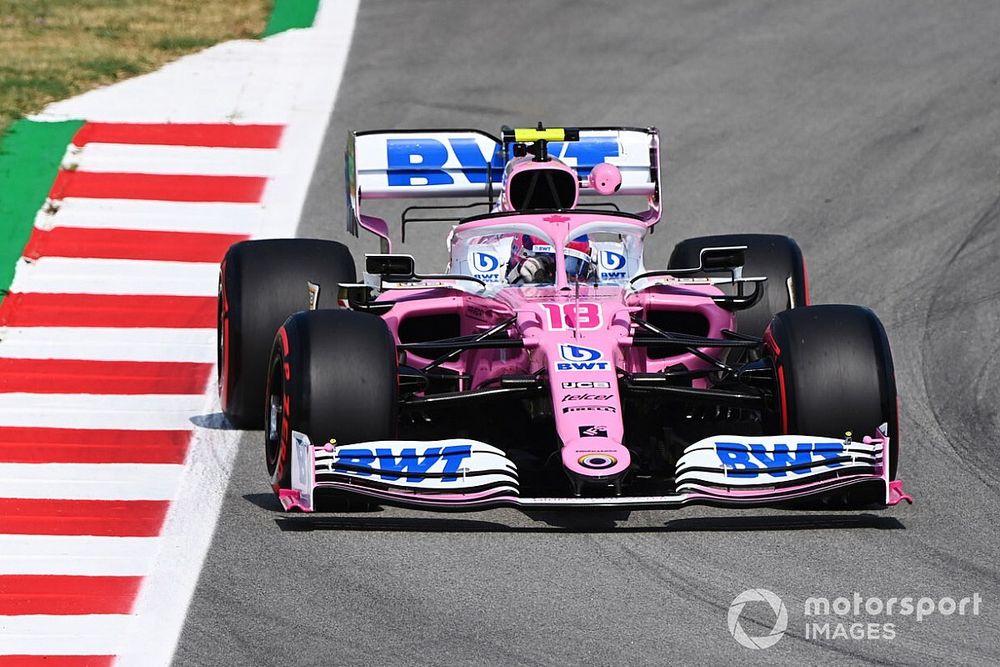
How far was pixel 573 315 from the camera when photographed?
995 centimetres

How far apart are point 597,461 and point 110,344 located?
5.28 m

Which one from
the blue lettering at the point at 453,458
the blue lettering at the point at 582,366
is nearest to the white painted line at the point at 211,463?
the blue lettering at the point at 453,458

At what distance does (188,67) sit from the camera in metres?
18.5

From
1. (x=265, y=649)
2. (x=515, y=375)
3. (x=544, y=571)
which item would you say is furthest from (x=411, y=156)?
(x=265, y=649)

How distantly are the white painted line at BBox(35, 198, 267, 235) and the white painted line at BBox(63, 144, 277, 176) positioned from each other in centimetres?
64

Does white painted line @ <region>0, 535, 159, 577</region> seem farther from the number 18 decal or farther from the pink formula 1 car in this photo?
the number 18 decal

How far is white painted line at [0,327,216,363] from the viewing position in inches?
504

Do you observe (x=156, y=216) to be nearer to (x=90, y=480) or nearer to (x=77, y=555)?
(x=90, y=480)

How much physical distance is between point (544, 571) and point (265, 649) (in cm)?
152

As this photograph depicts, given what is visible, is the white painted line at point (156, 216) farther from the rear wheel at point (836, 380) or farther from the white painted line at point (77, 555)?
the rear wheel at point (836, 380)

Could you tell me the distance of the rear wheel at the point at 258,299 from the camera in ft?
36.3

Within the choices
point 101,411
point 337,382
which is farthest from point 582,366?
point 101,411

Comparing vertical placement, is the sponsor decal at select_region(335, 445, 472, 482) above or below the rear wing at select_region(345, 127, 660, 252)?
below

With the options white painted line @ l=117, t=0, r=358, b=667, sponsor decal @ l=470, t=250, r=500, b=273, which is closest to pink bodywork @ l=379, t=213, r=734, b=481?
sponsor decal @ l=470, t=250, r=500, b=273
